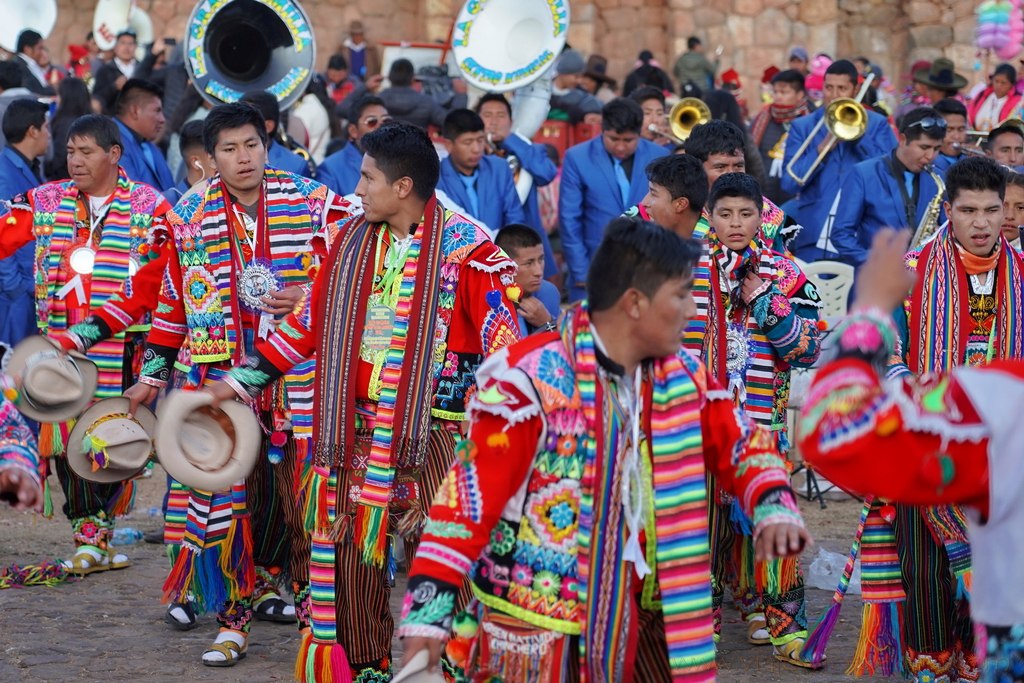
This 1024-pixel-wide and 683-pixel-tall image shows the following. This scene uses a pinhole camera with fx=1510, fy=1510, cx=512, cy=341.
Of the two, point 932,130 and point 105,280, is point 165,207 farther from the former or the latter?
point 932,130

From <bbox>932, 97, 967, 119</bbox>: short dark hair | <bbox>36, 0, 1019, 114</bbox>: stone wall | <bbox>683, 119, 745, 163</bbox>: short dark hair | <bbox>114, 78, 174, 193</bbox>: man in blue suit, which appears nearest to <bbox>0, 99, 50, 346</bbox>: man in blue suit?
<bbox>114, 78, 174, 193</bbox>: man in blue suit

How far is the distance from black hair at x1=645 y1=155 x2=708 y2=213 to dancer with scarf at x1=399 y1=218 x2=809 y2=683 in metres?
2.22

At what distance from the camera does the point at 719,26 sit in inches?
846

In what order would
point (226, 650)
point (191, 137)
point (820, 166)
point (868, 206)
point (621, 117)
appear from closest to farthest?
1. point (226, 650)
2. point (191, 137)
3. point (868, 206)
4. point (621, 117)
5. point (820, 166)

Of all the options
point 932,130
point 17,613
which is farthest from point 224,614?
point 932,130

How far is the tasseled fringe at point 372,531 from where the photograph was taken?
488cm

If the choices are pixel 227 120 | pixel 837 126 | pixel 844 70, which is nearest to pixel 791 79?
pixel 844 70

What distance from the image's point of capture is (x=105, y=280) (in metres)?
7.16

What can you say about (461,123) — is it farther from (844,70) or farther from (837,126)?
(844,70)

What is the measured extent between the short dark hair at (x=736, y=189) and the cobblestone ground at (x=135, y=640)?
191cm

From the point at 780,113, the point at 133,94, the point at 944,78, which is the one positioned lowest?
the point at 133,94

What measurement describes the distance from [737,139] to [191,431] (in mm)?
3346

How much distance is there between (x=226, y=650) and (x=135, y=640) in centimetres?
60

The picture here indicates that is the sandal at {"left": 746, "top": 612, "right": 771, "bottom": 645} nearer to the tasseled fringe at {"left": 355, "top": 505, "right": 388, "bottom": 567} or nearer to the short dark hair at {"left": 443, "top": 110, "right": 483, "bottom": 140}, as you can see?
the tasseled fringe at {"left": 355, "top": 505, "right": 388, "bottom": 567}
